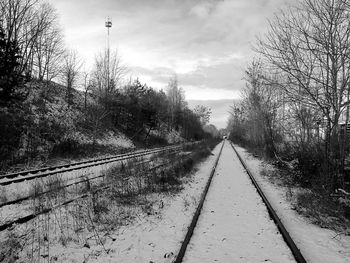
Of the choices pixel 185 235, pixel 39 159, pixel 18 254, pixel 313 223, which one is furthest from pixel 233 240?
pixel 39 159

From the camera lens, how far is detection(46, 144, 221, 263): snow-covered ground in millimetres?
4973

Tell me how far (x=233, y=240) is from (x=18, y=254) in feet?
13.4

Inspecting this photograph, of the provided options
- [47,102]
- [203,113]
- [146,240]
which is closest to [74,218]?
[146,240]

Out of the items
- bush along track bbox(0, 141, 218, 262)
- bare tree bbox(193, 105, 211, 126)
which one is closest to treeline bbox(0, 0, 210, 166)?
bush along track bbox(0, 141, 218, 262)

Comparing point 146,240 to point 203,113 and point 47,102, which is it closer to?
point 47,102

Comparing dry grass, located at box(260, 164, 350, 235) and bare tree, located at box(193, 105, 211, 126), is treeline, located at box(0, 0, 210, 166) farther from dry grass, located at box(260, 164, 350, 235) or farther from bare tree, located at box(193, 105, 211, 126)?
bare tree, located at box(193, 105, 211, 126)

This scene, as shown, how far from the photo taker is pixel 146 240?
5777mm

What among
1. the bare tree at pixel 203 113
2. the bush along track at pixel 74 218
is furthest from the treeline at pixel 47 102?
the bare tree at pixel 203 113

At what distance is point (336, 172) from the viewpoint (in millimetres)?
9281

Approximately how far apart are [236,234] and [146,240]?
6.33ft

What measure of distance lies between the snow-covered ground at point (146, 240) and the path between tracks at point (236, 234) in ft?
1.33

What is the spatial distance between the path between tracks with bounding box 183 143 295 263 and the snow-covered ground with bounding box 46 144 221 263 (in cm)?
41

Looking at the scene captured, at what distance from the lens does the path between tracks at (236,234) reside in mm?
4863

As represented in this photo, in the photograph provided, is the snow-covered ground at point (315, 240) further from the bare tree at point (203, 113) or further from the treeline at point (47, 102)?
the bare tree at point (203, 113)
